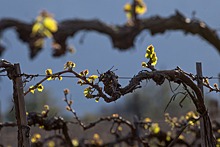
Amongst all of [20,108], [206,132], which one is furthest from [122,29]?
[20,108]

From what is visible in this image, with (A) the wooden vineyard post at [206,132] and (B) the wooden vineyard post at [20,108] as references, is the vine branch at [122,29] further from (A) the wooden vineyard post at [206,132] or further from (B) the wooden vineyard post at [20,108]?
(B) the wooden vineyard post at [20,108]

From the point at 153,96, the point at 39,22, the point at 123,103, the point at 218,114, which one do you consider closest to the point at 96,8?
the point at 153,96

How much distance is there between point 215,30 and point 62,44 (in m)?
1.31

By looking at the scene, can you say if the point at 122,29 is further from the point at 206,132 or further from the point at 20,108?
the point at 20,108

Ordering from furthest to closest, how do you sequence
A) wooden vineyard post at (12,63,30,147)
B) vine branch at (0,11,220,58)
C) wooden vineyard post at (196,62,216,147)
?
vine branch at (0,11,220,58), wooden vineyard post at (196,62,216,147), wooden vineyard post at (12,63,30,147)

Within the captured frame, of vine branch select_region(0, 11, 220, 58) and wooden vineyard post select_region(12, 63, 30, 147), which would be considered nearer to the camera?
wooden vineyard post select_region(12, 63, 30, 147)

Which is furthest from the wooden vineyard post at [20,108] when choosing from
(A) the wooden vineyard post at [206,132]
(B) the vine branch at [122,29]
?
(B) the vine branch at [122,29]

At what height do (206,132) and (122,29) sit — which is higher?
(122,29)

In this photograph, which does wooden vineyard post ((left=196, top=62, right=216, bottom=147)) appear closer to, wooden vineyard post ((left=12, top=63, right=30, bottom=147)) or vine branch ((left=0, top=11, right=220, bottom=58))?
wooden vineyard post ((left=12, top=63, right=30, bottom=147))

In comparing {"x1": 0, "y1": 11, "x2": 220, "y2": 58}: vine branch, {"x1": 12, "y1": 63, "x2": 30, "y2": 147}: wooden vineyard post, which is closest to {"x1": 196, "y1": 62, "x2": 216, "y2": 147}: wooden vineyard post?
{"x1": 12, "y1": 63, "x2": 30, "y2": 147}: wooden vineyard post

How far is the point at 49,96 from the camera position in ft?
56.9

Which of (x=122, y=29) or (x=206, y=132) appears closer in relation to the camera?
(x=206, y=132)

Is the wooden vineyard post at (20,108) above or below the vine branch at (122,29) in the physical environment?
below

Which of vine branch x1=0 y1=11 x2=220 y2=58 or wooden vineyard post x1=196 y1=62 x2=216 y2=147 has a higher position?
vine branch x1=0 y1=11 x2=220 y2=58
